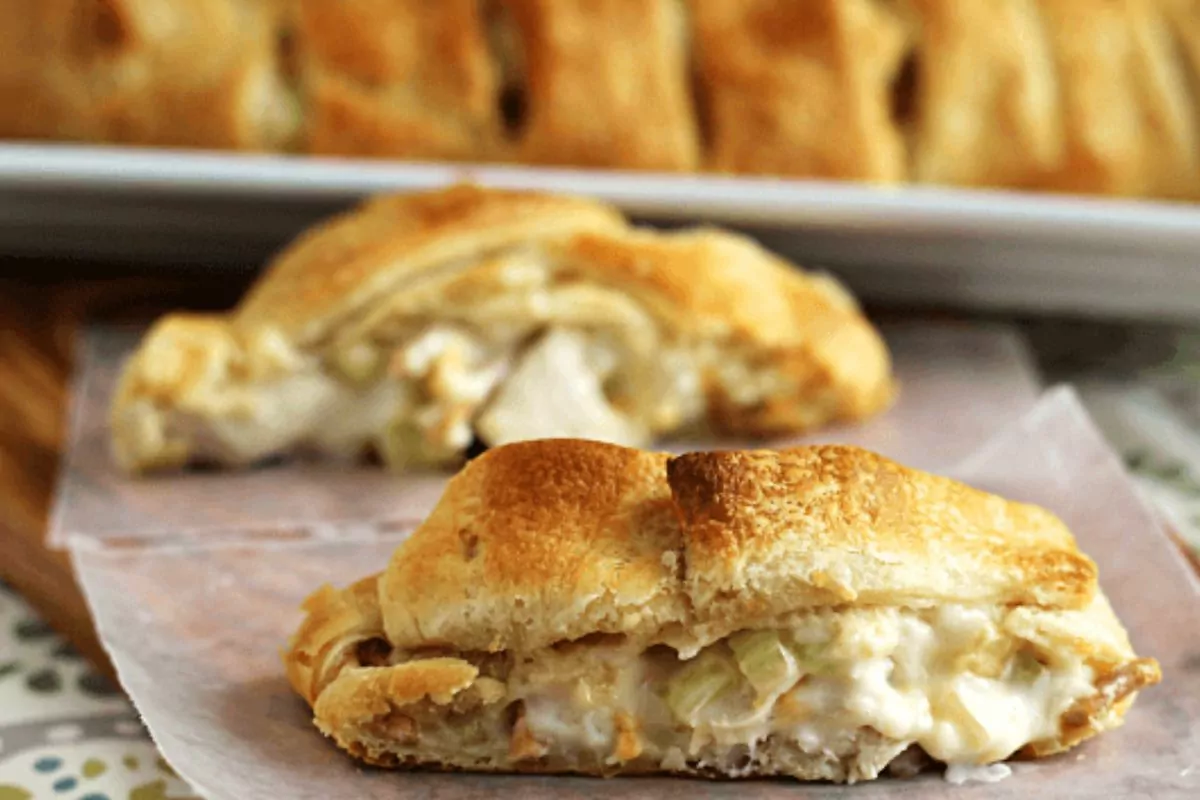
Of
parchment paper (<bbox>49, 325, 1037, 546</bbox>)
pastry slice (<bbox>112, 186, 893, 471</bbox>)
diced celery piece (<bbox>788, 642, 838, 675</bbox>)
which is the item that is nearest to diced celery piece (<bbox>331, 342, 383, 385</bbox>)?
pastry slice (<bbox>112, 186, 893, 471</bbox>)

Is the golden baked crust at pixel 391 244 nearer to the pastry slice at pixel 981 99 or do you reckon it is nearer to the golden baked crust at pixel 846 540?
the pastry slice at pixel 981 99

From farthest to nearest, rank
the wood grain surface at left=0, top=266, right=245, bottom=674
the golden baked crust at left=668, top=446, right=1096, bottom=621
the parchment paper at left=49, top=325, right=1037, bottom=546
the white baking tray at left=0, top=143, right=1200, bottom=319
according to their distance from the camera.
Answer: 1. the white baking tray at left=0, top=143, right=1200, bottom=319
2. the parchment paper at left=49, top=325, right=1037, bottom=546
3. the wood grain surface at left=0, top=266, right=245, bottom=674
4. the golden baked crust at left=668, top=446, right=1096, bottom=621

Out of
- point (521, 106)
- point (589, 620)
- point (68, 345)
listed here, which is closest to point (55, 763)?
point (589, 620)

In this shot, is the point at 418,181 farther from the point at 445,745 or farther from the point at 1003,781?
the point at 1003,781

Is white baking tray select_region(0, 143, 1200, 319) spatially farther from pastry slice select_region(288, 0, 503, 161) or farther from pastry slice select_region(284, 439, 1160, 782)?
pastry slice select_region(284, 439, 1160, 782)

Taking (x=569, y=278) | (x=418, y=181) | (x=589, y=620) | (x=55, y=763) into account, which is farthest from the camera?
(x=418, y=181)

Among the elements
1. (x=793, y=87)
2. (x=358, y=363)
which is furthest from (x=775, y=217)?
(x=358, y=363)

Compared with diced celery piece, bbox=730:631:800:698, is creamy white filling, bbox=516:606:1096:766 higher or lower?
lower
